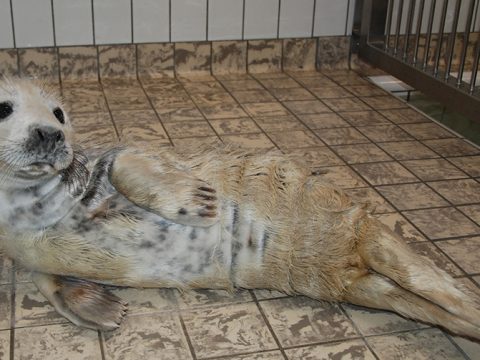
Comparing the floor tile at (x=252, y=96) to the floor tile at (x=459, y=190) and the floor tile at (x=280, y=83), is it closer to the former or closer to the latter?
the floor tile at (x=280, y=83)

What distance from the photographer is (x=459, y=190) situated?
3586mm

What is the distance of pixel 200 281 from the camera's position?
2.53 m

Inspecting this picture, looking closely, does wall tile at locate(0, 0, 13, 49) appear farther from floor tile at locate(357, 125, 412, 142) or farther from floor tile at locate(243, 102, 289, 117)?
floor tile at locate(357, 125, 412, 142)

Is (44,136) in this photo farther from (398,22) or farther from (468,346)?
(398,22)

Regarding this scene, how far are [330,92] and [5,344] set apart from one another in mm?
3369

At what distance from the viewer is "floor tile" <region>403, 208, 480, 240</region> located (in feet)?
10.3

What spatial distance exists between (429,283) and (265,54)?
352 cm

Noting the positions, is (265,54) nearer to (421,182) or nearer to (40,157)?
(421,182)

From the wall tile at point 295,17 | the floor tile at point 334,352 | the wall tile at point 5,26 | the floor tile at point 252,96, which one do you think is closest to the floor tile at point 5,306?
the floor tile at point 334,352

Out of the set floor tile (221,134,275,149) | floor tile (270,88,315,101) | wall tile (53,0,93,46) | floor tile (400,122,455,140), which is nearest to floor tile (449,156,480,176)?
floor tile (400,122,455,140)

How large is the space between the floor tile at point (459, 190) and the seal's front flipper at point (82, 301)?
1.83m

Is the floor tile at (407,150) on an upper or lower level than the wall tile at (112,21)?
lower

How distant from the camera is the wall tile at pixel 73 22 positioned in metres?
5.00

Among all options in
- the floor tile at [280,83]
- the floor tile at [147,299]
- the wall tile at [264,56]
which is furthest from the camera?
the wall tile at [264,56]
